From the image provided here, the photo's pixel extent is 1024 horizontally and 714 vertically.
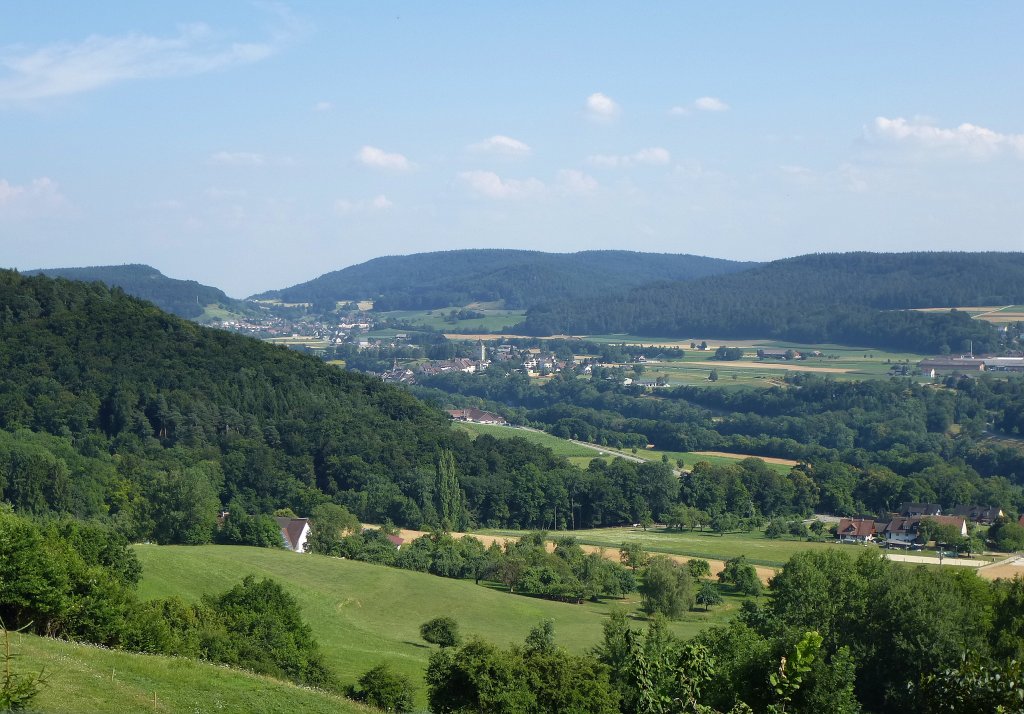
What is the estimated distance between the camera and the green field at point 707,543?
67875 millimetres

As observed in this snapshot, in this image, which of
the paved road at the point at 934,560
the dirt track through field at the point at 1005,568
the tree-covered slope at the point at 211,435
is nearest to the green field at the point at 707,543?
the paved road at the point at 934,560

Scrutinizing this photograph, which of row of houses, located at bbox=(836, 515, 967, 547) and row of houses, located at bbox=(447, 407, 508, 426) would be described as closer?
row of houses, located at bbox=(836, 515, 967, 547)

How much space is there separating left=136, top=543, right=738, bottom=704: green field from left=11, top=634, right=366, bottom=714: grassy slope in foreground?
496 inches

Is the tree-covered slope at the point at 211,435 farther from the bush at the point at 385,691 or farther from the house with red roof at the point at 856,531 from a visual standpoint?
the bush at the point at 385,691

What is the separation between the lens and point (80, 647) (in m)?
23.0

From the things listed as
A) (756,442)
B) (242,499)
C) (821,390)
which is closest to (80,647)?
(242,499)

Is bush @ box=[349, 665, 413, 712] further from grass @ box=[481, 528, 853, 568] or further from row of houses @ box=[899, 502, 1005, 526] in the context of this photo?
row of houses @ box=[899, 502, 1005, 526]

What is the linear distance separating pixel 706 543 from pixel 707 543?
96mm

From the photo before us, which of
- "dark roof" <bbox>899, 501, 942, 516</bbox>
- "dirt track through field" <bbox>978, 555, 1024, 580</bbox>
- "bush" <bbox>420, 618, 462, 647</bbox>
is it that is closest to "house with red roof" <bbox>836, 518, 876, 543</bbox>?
"dark roof" <bbox>899, 501, 942, 516</bbox>

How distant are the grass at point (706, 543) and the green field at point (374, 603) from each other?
1230cm

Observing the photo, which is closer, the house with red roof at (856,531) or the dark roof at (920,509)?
the house with red roof at (856,531)

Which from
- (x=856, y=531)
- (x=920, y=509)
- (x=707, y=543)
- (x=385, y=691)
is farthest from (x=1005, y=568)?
(x=385, y=691)

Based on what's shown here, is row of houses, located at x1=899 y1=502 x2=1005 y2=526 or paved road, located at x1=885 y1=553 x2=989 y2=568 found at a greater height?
paved road, located at x1=885 y1=553 x2=989 y2=568

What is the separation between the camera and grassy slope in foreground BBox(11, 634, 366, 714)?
61.3ft
